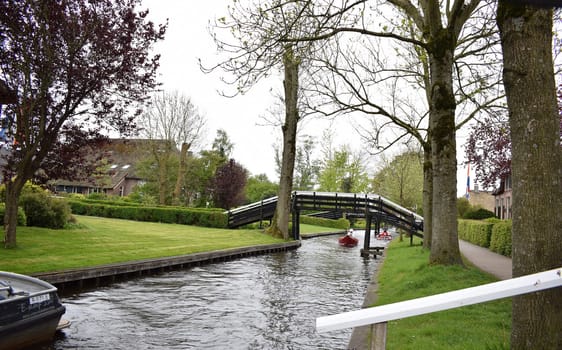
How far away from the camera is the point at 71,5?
13.7 m

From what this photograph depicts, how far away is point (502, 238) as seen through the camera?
64.1 feet

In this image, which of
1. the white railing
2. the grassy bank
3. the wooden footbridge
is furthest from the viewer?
the wooden footbridge

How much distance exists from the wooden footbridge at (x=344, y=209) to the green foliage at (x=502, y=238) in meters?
3.58

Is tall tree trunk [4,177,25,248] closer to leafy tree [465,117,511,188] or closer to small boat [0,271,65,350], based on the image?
small boat [0,271,65,350]

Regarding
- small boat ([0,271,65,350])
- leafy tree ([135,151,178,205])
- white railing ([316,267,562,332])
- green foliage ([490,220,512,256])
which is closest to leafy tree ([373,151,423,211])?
green foliage ([490,220,512,256])

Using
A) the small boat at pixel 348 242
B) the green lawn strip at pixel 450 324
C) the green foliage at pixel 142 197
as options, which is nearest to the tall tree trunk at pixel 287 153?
the small boat at pixel 348 242

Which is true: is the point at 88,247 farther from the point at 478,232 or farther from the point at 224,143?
the point at 224,143

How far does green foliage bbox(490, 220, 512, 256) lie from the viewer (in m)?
18.8

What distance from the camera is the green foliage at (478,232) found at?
2350cm

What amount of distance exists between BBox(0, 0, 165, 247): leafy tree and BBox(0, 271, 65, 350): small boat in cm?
671

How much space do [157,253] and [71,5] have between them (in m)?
8.38

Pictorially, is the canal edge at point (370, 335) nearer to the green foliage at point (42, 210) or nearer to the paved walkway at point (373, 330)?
the paved walkway at point (373, 330)

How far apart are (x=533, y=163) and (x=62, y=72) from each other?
1279 centimetres

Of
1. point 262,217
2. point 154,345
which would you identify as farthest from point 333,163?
point 154,345
